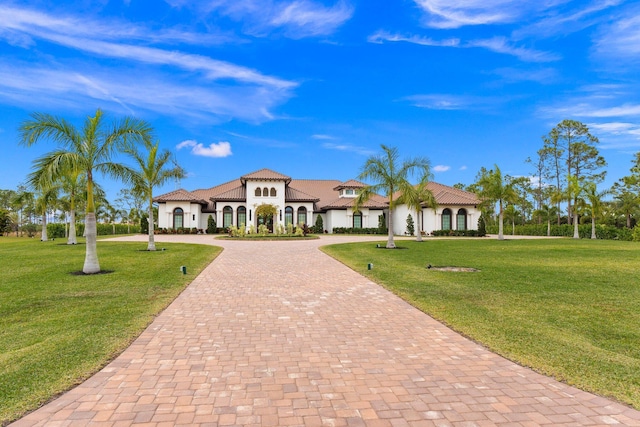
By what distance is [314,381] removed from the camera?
12.4 feet

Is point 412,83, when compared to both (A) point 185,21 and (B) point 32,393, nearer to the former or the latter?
(A) point 185,21

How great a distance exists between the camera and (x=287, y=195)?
41.3 m

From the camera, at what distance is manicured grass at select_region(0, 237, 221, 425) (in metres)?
3.75

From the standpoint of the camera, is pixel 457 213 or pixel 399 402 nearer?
pixel 399 402

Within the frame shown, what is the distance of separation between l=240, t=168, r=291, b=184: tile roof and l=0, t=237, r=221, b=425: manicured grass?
87.8 feet

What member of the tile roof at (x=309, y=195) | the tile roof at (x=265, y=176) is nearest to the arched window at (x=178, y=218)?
the tile roof at (x=309, y=195)

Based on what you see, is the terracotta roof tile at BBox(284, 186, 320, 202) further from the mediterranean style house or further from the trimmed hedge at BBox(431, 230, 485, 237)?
the trimmed hedge at BBox(431, 230, 485, 237)

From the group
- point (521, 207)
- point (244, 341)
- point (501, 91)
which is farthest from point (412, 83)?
point (521, 207)

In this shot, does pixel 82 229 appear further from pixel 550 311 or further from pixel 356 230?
pixel 550 311

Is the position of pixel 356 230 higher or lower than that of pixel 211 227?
lower

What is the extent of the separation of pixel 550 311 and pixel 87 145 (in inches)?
514

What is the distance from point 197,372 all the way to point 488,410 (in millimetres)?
3050

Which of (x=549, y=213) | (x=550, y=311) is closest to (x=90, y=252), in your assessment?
(x=550, y=311)

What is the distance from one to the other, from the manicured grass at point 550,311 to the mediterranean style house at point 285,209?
2515cm
